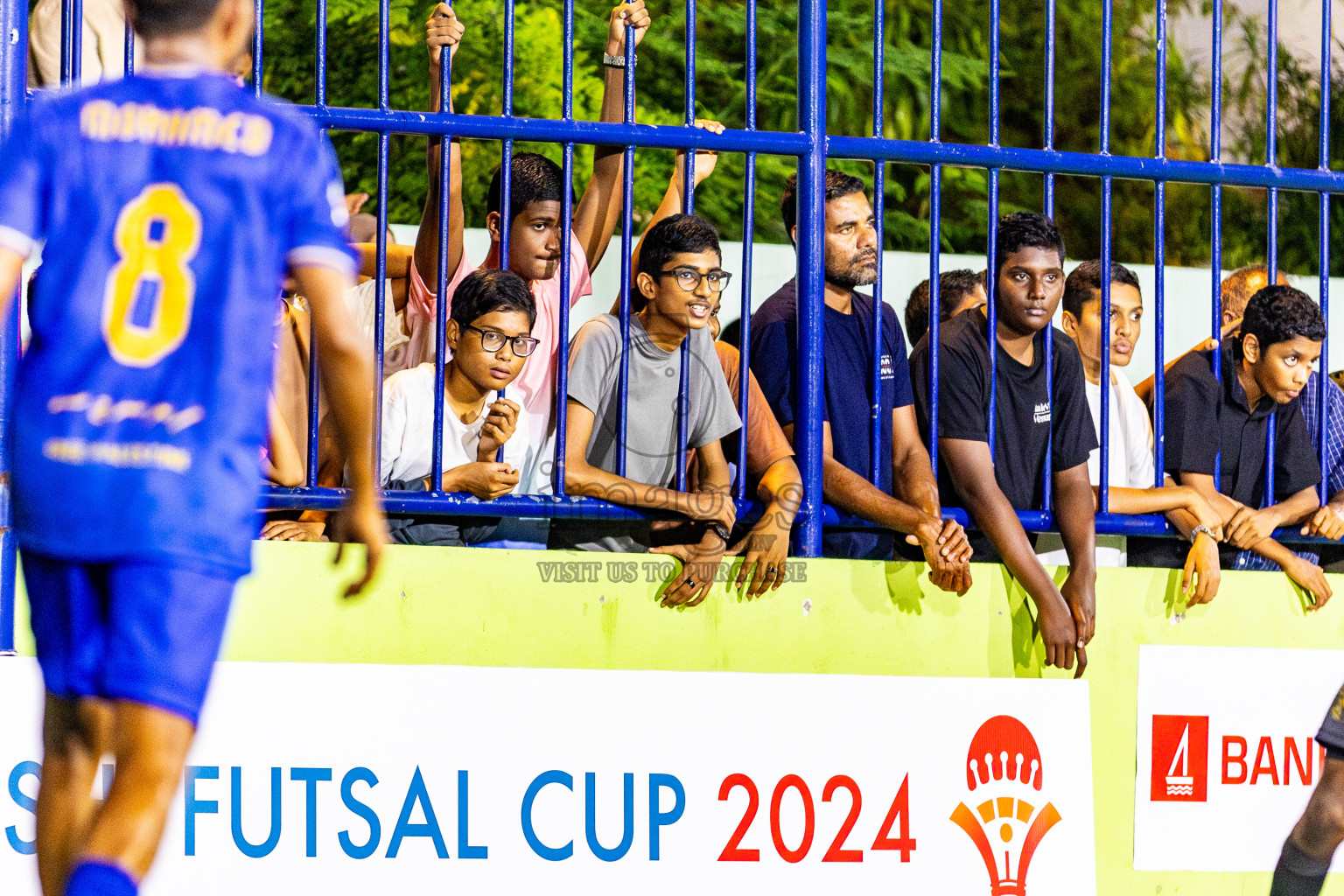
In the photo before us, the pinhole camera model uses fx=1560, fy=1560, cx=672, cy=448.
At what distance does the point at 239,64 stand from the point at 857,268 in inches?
92.0

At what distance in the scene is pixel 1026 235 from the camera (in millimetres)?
4688

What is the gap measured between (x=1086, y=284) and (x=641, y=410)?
228 cm

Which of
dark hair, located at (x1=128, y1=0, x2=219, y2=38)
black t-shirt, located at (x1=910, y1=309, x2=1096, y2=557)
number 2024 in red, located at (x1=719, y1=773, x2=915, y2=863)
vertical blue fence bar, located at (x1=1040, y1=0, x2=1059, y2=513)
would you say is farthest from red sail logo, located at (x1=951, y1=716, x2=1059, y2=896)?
dark hair, located at (x1=128, y1=0, x2=219, y2=38)

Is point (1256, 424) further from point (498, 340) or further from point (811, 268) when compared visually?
point (498, 340)

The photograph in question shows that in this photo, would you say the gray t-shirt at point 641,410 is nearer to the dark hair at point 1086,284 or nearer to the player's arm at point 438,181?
the player's arm at point 438,181

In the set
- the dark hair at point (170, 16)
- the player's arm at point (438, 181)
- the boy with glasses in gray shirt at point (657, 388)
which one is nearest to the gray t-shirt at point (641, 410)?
the boy with glasses in gray shirt at point (657, 388)

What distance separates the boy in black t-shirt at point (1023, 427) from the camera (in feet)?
14.9

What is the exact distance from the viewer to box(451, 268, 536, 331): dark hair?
168 inches

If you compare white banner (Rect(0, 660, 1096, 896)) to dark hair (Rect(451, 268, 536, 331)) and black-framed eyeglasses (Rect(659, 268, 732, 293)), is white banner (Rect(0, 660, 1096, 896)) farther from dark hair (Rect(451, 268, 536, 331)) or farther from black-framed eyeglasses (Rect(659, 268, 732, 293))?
black-framed eyeglasses (Rect(659, 268, 732, 293))

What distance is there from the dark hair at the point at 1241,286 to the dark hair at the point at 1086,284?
50 centimetres

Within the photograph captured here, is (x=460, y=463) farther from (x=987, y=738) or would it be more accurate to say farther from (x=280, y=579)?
(x=987, y=738)

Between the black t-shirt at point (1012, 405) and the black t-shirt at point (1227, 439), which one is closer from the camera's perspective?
the black t-shirt at point (1012, 405)

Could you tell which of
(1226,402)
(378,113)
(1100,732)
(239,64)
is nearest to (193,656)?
(239,64)

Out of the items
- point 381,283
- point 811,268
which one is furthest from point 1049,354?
point 381,283
